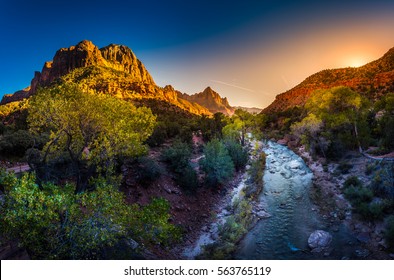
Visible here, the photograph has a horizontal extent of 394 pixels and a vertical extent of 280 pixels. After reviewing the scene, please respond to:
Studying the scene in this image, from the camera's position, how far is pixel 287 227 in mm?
12516

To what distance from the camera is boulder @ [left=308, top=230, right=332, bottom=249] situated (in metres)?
10.3

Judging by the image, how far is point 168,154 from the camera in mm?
18500

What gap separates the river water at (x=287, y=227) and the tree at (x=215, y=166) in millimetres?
3664

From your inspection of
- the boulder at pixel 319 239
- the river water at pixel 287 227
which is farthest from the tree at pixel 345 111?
the boulder at pixel 319 239

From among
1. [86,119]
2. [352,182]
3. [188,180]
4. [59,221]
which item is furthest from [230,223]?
[352,182]

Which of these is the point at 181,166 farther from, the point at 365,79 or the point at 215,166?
the point at 365,79

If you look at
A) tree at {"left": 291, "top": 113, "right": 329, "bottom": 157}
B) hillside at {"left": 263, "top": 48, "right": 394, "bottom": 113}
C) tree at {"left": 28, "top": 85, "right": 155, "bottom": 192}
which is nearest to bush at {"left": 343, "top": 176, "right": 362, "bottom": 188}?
tree at {"left": 291, "top": 113, "right": 329, "bottom": 157}

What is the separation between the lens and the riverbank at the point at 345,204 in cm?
970

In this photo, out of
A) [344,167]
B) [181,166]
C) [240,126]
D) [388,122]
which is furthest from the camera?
[240,126]

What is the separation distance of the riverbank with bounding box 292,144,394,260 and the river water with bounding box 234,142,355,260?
0.40 m

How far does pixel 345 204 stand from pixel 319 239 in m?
4.93

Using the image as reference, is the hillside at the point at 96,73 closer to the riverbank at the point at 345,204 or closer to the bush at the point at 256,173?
the bush at the point at 256,173

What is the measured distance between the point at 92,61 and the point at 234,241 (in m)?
91.3
